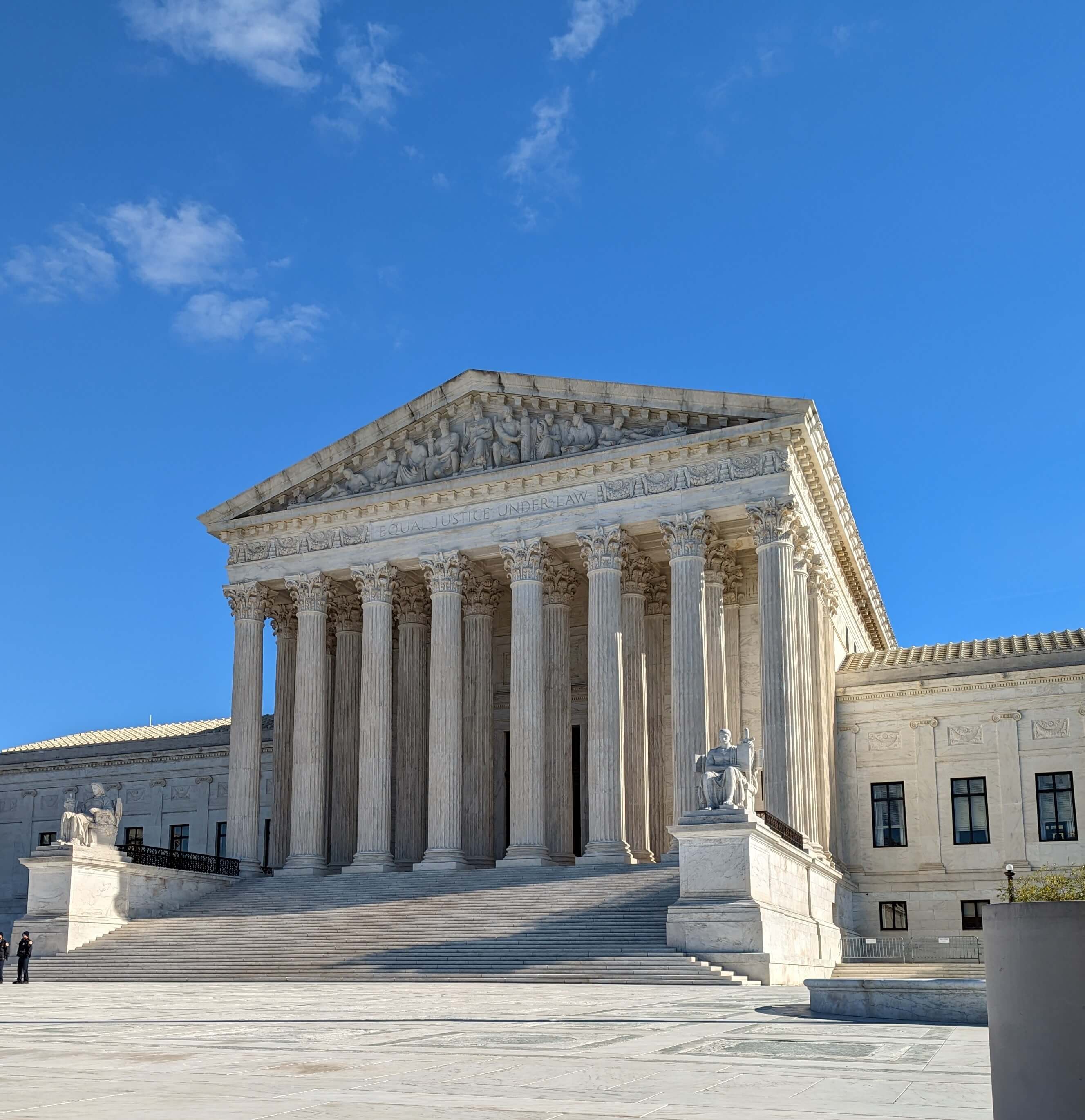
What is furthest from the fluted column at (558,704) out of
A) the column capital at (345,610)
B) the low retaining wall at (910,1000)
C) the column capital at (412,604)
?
the low retaining wall at (910,1000)

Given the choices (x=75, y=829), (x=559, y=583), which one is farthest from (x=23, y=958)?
(x=559, y=583)

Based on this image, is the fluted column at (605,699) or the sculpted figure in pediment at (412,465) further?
the sculpted figure in pediment at (412,465)

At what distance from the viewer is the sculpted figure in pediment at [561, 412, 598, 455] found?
138 ft

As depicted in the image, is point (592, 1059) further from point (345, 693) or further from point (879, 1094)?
point (345, 693)

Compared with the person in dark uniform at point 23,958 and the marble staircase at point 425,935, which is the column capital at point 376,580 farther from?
the person in dark uniform at point 23,958

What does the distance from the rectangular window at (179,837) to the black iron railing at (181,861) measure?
42.7 feet

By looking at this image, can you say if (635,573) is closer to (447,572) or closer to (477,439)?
(447,572)

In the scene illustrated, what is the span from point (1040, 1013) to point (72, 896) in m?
36.1

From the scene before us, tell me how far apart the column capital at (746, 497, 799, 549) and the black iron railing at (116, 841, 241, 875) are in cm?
2057

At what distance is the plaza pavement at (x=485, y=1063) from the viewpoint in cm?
899

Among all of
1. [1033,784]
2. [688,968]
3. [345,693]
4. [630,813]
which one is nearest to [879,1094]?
[688,968]

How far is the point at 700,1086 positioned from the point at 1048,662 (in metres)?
35.8

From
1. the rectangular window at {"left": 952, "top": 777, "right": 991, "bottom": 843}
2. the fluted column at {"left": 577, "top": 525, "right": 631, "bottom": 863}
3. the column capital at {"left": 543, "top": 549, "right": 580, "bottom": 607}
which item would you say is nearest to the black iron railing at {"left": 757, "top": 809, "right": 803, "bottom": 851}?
the fluted column at {"left": 577, "top": 525, "right": 631, "bottom": 863}

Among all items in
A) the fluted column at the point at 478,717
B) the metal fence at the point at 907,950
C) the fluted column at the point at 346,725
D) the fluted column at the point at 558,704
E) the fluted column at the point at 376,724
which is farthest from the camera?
the fluted column at the point at 346,725
